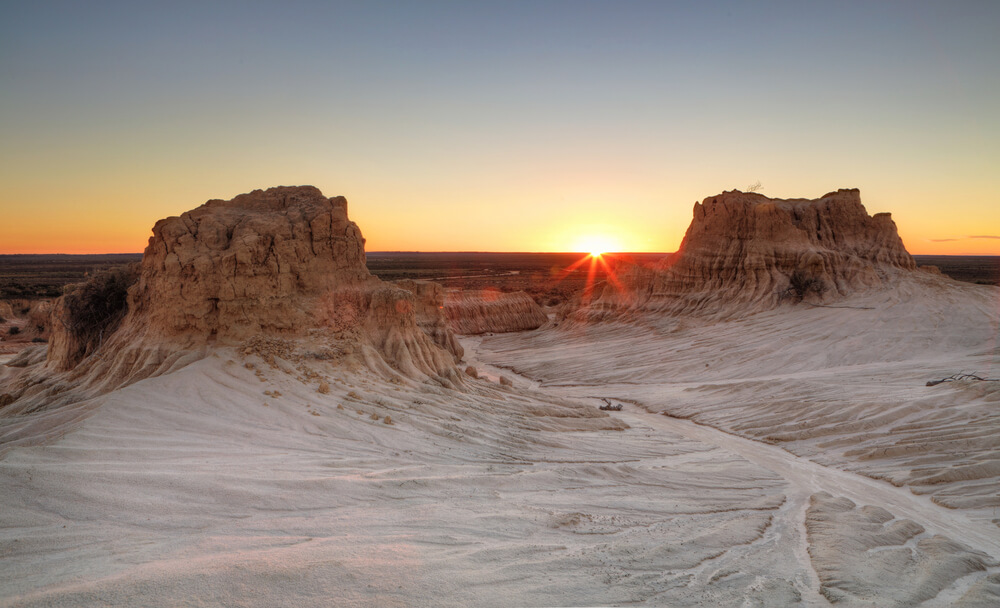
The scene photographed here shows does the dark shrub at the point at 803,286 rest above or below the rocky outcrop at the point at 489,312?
above

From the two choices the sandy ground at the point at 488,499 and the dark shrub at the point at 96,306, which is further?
the dark shrub at the point at 96,306

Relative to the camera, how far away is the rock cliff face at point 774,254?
2606cm

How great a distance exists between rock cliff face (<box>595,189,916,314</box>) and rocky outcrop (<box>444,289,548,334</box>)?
9.11 meters

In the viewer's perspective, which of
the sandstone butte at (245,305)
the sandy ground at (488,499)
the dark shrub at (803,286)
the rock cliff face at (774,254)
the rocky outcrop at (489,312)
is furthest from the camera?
the rocky outcrop at (489,312)

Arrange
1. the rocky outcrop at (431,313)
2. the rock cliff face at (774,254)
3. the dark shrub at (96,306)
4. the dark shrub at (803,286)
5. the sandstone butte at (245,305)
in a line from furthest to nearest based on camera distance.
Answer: the rock cliff face at (774,254) → the dark shrub at (803,286) → the rocky outcrop at (431,313) → the dark shrub at (96,306) → the sandstone butte at (245,305)

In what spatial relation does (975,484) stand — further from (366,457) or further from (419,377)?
(419,377)

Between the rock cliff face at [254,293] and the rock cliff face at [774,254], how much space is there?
1903cm

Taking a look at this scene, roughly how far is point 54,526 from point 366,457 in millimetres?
3670

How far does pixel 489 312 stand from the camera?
121 ft

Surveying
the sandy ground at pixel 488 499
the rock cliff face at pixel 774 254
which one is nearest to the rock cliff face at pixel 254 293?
the sandy ground at pixel 488 499

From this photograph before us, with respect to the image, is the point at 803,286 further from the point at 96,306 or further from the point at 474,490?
the point at 96,306

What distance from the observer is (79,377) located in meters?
10.6

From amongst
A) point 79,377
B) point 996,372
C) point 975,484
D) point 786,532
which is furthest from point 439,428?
point 996,372

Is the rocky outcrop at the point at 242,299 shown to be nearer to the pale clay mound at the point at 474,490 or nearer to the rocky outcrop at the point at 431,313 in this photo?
the pale clay mound at the point at 474,490
